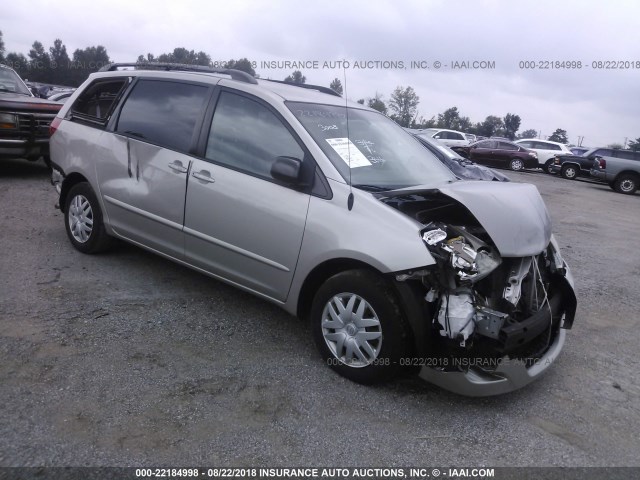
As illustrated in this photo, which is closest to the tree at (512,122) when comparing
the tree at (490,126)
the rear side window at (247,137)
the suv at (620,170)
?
the tree at (490,126)

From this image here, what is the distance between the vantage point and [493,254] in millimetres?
3152

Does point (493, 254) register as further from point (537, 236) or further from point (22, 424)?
point (22, 424)

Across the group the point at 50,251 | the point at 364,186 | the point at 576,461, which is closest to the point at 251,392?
the point at 364,186

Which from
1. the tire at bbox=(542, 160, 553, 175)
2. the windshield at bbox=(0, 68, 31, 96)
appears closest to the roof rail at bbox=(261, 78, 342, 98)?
the windshield at bbox=(0, 68, 31, 96)

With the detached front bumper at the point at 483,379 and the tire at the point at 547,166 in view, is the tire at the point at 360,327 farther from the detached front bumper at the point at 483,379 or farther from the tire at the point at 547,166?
the tire at the point at 547,166

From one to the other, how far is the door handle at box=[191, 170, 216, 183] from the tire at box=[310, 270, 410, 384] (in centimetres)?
118

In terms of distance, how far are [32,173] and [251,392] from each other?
826 cm

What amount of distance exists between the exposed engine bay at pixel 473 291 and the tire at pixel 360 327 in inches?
6.4

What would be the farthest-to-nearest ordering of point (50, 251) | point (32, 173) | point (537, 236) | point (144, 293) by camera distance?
1. point (32, 173)
2. point (50, 251)
3. point (144, 293)
4. point (537, 236)

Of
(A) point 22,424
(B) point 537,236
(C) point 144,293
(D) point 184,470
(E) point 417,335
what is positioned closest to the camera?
(D) point 184,470

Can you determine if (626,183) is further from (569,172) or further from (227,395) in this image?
(227,395)

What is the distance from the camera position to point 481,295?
10.3ft

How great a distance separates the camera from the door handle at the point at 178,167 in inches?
158

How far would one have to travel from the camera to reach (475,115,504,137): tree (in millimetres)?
65125
